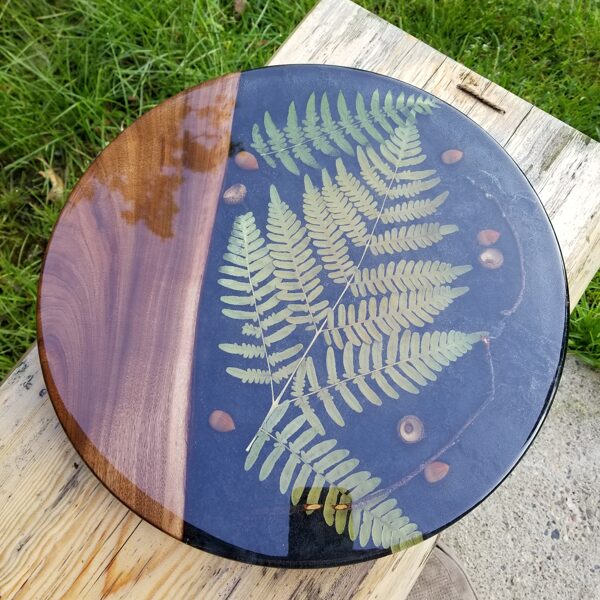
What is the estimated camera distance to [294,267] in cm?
117

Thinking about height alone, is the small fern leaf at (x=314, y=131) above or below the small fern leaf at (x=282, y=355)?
above

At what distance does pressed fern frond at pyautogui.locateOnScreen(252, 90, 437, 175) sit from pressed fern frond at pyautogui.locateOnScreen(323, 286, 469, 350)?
0.35 metres

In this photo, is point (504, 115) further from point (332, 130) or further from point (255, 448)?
point (255, 448)

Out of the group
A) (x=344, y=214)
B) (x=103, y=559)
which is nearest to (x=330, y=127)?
(x=344, y=214)

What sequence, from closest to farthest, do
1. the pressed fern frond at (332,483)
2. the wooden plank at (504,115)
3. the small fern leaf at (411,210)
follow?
the pressed fern frond at (332,483) < the small fern leaf at (411,210) < the wooden plank at (504,115)

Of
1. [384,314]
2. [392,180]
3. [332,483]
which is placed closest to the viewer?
[332,483]

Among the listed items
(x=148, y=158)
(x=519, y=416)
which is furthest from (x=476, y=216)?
(x=148, y=158)

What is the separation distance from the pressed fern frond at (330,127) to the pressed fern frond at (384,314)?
347 millimetres

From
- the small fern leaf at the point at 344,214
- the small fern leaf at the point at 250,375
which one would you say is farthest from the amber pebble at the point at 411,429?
the small fern leaf at the point at 344,214

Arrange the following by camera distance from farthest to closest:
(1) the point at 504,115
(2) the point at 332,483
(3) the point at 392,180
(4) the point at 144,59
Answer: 1. (4) the point at 144,59
2. (1) the point at 504,115
3. (3) the point at 392,180
4. (2) the point at 332,483

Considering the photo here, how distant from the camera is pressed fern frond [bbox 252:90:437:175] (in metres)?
1.27

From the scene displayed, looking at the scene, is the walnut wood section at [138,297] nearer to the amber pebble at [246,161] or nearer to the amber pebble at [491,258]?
the amber pebble at [246,161]

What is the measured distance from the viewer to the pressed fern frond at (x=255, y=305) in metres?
1.10

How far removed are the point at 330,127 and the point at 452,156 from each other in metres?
0.28
